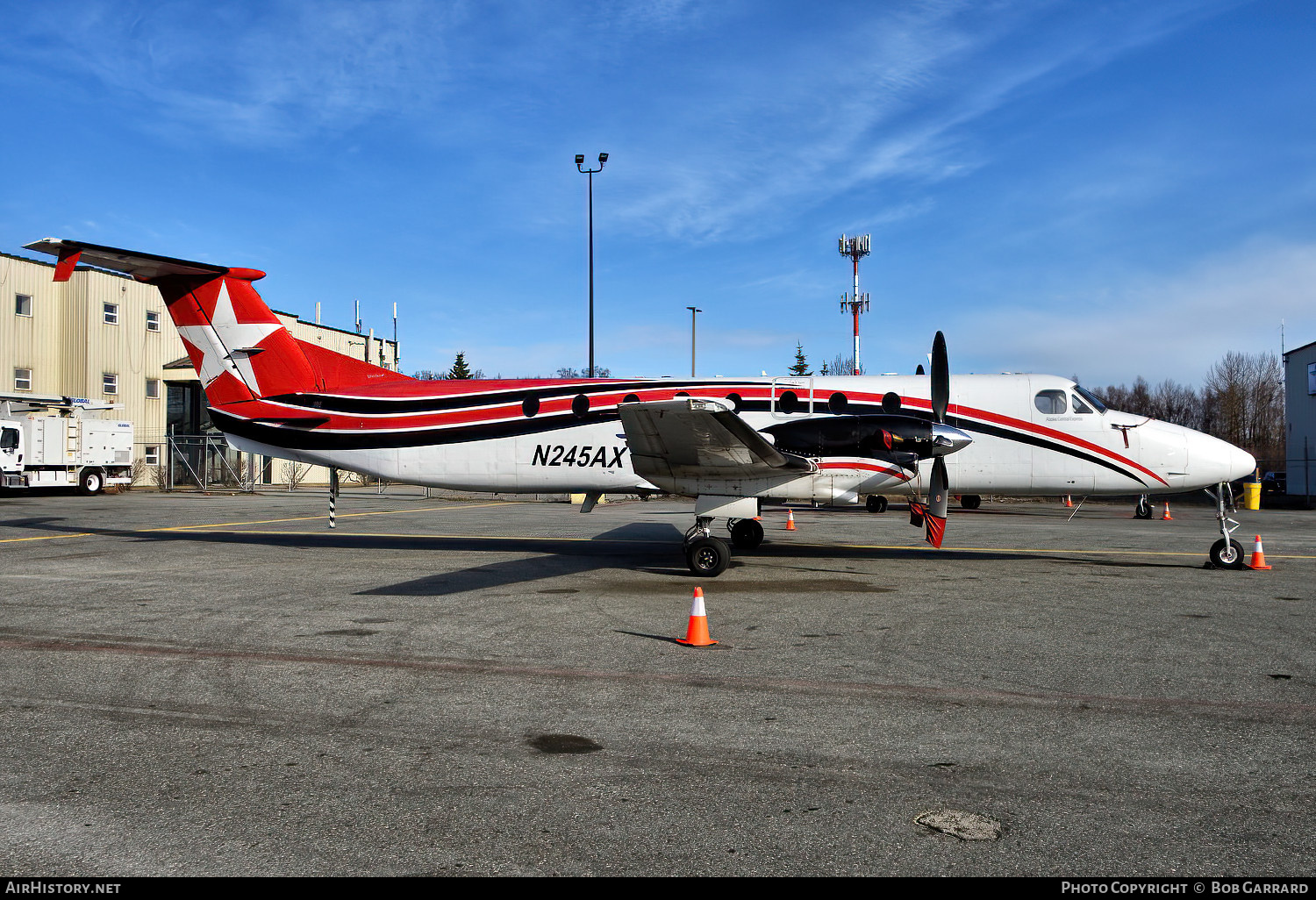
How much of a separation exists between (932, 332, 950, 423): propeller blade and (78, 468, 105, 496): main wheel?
122ft

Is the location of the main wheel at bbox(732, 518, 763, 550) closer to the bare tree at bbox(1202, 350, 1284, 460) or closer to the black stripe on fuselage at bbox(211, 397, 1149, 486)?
the black stripe on fuselage at bbox(211, 397, 1149, 486)

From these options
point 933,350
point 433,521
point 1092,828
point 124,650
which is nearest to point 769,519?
point 433,521

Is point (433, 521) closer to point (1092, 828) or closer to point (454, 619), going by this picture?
point (454, 619)

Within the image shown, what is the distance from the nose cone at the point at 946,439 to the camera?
561 inches

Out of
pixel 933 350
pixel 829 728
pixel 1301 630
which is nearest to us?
pixel 829 728

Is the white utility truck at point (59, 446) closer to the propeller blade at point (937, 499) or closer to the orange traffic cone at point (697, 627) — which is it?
the propeller blade at point (937, 499)

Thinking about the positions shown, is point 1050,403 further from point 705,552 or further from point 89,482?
point 89,482

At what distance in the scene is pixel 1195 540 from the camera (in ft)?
64.2

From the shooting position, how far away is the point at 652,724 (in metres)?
6.07

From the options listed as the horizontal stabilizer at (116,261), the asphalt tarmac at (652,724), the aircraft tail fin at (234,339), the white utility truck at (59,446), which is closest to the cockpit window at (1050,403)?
the asphalt tarmac at (652,724)

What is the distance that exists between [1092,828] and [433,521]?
22.1 metres

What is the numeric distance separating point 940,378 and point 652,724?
34.2 ft

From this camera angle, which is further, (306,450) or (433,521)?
(433,521)

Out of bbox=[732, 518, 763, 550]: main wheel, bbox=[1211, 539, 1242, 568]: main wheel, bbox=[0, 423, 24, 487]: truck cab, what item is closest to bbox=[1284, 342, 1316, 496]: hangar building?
bbox=[1211, 539, 1242, 568]: main wheel
